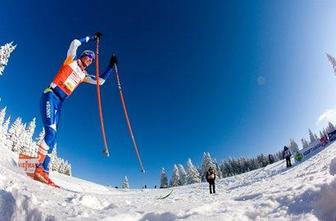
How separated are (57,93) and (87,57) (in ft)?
6.20

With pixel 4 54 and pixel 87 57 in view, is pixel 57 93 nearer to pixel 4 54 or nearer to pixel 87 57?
pixel 87 57

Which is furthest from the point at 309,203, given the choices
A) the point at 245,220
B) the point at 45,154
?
the point at 45,154

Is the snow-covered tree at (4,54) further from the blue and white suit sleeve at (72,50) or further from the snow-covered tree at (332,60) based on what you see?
the snow-covered tree at (332,60)

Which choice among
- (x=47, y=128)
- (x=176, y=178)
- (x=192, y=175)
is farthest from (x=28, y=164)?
(x=176, y=178)

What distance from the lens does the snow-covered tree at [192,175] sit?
92.7m

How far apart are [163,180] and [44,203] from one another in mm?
101386

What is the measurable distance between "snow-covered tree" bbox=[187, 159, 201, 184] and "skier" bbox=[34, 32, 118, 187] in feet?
275

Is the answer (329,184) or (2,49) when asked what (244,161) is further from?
(329,184)

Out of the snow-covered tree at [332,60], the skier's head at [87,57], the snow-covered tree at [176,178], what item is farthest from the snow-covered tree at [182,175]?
the skier's head at [87,57]

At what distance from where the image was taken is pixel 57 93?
35.5 ft

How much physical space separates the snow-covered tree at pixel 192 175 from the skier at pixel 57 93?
275 feet

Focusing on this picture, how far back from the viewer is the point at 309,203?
4270 mm

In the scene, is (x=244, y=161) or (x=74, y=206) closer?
(x=74, y=206)

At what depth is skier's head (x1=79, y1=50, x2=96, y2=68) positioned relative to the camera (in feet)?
38.6
